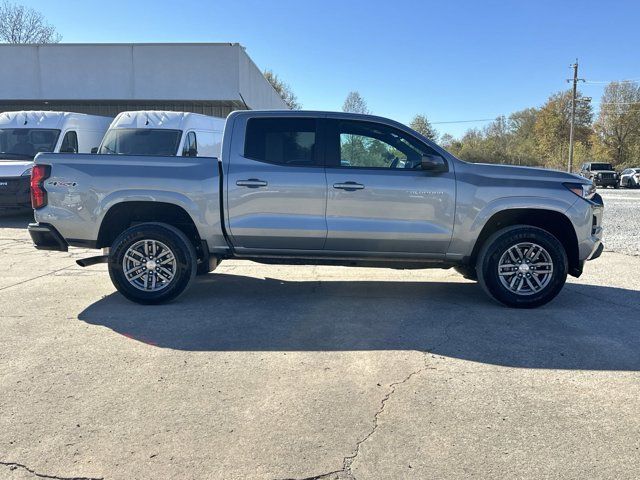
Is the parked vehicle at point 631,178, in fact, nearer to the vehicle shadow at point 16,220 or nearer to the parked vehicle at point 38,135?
the parked vehicle at point 38,135

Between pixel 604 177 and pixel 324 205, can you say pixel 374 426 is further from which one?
pixel 604 177

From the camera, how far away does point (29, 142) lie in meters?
13.2

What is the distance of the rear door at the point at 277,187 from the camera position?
5.39 metres

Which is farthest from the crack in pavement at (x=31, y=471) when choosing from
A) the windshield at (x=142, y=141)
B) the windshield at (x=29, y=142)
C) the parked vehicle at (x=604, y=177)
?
the parked vehicle at (x=604, y=177)

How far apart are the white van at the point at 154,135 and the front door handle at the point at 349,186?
7.27m

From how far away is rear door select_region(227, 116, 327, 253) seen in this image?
5.39 meters

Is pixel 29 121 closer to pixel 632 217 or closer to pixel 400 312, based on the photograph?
pixel 400 312

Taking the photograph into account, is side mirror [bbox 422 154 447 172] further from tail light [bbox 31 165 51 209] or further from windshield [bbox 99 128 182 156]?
windshield [bbox 99 128 182 156]

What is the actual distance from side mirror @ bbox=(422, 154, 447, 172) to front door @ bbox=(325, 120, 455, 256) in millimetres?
63

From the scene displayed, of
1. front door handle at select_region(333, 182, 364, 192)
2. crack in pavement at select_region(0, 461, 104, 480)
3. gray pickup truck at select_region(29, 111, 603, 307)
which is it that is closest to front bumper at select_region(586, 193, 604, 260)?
gray pickup truck at select_region(29, 111, 603, 307)

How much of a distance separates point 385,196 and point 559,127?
66174 mm

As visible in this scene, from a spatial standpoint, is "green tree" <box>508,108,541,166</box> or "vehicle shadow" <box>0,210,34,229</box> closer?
"vehicle shadow" <box>0,210,34,229</box>

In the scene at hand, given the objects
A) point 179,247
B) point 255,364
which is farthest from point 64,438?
point 179,247

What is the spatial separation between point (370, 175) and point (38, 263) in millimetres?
5806
